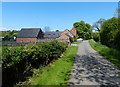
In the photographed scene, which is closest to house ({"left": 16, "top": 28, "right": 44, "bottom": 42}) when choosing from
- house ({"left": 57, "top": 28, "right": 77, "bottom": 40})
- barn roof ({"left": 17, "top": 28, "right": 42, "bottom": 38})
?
barn roof ({"left": 17, "top": 28, "right": 42, "bottom": 38})

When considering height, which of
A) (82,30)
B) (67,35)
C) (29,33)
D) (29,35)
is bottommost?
(67,35)

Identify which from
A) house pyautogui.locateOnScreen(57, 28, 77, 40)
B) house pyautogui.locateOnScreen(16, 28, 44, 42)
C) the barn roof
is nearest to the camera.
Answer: house pyautogui.locateOnScreen(16, 28, 44, 42)

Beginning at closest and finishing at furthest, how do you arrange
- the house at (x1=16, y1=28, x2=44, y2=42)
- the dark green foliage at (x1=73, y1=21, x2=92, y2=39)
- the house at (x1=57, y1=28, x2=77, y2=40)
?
1. the house at (x1=16, y1=28, x2=44, y2=42)
2. the house at (x1=57, y1=28, x2=77, y2=40)
3. the dark green foliage at (x1=73, y1=21, x2=92, y2=39)

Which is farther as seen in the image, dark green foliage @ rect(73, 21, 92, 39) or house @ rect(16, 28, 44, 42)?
dark green foliage @ rect(73, 21, 92, 39)

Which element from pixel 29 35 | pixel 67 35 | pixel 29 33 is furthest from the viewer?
pixel 67 35

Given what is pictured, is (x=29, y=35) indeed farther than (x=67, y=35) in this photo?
No

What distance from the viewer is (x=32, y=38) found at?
41062 mm

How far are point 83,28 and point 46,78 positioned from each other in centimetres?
6623

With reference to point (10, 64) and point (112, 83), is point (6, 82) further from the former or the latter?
point (112, 83)

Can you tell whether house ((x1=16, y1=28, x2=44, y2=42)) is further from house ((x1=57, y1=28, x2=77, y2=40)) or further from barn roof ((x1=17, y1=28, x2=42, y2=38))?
house ((x1=57, y1=28, x2=77, y2=40))

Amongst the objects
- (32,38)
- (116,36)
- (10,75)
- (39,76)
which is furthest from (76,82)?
(32,38)

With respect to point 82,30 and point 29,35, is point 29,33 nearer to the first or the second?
point 29,35

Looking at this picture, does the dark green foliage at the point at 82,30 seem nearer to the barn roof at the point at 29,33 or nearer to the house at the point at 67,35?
the house at the point at 67,35

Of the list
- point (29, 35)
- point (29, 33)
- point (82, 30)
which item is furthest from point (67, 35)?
point (82, 30)
